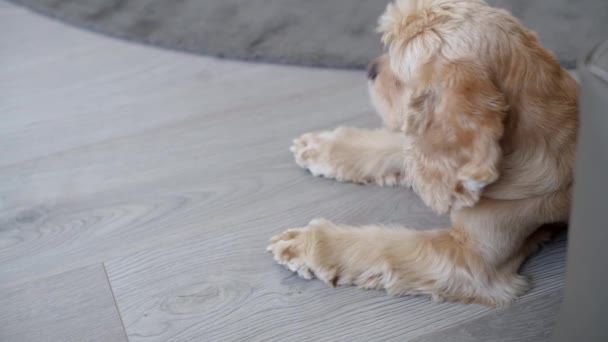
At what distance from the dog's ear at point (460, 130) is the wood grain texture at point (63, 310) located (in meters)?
0.87

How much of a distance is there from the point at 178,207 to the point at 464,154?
0.93 m

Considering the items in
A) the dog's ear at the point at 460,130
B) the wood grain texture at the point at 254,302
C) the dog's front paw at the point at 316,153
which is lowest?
the wood grain texture at the point at 254,302

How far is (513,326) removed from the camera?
1.50 meters

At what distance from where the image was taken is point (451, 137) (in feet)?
4.38

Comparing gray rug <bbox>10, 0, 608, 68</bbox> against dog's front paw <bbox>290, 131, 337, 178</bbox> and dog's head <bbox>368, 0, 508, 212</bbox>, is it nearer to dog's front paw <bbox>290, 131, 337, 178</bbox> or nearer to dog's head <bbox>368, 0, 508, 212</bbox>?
dog's front paw <bbox>290, 131, 337, 178</bbox>

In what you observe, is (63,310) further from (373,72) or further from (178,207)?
(373,72)

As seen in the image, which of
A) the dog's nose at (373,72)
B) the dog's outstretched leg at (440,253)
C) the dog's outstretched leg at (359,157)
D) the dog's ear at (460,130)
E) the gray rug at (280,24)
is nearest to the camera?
the dog's ear at (460,130)

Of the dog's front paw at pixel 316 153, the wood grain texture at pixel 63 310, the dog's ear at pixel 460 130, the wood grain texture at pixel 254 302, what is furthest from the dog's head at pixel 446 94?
the wood grain texture at pixel 63 310

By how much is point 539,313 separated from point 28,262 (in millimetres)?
1377

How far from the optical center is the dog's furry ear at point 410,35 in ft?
4.48

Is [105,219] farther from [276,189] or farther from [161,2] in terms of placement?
[161,2]

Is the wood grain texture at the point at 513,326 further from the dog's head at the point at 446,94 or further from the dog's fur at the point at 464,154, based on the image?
the dog's head at the point at 446,94

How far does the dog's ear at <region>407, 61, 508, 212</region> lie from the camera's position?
1.28 meters

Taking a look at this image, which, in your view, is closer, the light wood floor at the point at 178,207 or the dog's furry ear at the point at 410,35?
the dog's furry ear at the point at 410,35
